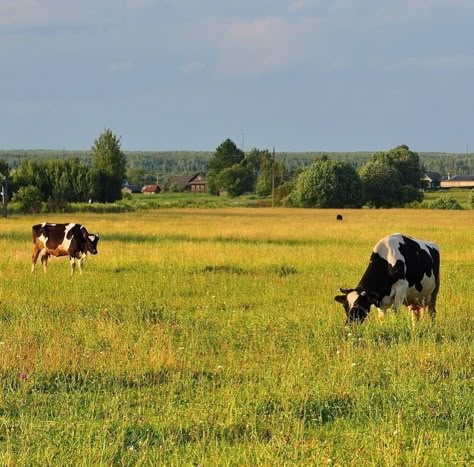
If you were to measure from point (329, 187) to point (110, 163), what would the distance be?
106ft

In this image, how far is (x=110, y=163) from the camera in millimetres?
107312

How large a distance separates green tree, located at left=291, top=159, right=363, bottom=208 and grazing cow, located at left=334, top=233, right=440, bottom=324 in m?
81.6

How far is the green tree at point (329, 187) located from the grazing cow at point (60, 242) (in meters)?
74.4

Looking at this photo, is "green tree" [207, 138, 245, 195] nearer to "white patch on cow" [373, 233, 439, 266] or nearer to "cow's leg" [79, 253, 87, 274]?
"cow's leg" [79, 253, 87, 274]

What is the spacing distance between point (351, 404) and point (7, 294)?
10.8m

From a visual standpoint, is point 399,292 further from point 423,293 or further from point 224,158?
point 224,158

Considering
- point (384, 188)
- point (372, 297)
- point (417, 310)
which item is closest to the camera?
point (372, 297)

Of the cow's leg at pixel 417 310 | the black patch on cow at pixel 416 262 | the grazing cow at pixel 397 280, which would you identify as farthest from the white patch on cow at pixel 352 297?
the cow's leg at pixel 417 310

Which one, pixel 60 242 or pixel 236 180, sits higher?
Answer: pixel 236 180

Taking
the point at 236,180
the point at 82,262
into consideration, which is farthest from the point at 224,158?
the point at 82,262

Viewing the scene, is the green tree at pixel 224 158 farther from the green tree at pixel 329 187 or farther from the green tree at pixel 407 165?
the green tree at pixel 329 187

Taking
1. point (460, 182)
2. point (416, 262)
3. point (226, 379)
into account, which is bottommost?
point (226, 379)

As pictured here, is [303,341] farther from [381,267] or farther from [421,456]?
[421,456]

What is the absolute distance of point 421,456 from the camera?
5.98 meters
